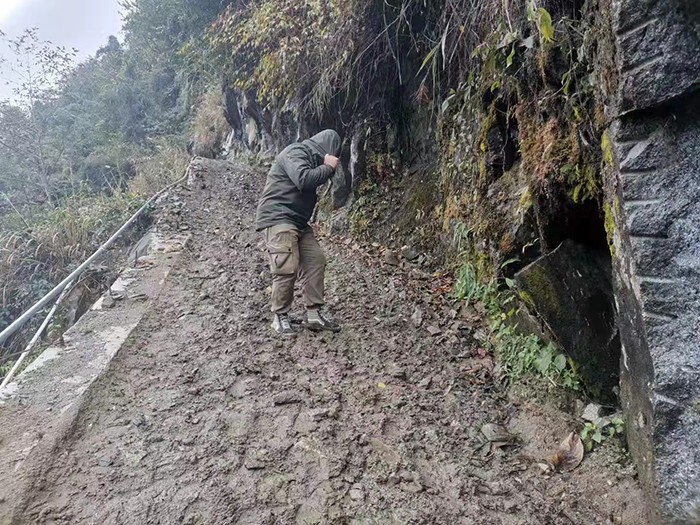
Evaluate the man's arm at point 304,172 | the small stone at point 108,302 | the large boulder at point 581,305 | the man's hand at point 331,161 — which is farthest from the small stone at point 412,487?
the small stone at point 108,302

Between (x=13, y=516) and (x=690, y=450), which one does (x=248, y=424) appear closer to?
(x=13, y=516)

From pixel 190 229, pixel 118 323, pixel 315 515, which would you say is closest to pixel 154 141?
pixel 190 229

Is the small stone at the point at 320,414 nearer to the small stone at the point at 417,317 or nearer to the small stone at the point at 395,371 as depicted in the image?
the small stone at the point at 395,371

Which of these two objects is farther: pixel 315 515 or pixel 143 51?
pixel 143 51

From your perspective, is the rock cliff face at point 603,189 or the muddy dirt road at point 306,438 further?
the muddy dirt road at point 306,438

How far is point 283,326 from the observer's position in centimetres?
402

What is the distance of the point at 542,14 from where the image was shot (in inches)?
90.4

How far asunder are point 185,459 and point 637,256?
2.55 meters

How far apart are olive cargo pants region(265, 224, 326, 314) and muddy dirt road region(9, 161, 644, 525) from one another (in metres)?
0.36

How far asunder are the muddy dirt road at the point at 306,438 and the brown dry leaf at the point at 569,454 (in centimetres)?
5

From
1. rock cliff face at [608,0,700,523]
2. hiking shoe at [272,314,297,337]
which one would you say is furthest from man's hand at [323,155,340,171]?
rock cliff face at [608,0,700,523]

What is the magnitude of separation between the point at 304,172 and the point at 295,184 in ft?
0.44

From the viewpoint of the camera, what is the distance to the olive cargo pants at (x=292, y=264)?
155 inches

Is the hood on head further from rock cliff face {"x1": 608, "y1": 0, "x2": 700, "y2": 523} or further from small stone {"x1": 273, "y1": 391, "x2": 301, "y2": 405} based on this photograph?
rock cliff face {"x1": 608, "y1": 0, "x2": 700, "y2": 523}
